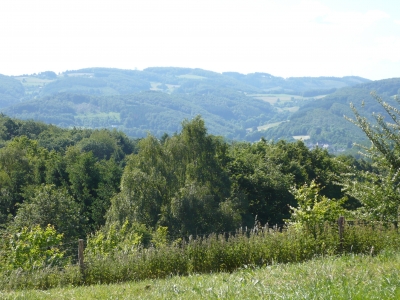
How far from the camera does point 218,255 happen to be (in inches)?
479

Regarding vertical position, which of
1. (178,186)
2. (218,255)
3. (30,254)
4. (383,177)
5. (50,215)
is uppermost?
(383,177)

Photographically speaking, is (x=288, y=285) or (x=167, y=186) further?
(x=167, y=186)

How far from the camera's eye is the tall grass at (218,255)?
11906 millimetres

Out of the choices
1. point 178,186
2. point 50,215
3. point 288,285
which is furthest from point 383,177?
point 50,215

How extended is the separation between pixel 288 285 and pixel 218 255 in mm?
4596

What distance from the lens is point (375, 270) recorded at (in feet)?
27.8

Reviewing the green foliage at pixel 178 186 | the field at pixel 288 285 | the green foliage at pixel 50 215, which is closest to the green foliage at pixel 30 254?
the field at pixel 288 285

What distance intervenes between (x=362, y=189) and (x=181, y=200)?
20.6m

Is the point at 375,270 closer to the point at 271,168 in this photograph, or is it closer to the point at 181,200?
A: the point at 181,200

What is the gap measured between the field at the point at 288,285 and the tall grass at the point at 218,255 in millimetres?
1297

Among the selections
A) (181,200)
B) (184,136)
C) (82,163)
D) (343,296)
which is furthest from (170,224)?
(343,296)

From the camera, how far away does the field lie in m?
6.84

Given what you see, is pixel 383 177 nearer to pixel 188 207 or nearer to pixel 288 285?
pixel 288 285

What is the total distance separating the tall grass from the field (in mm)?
1297
